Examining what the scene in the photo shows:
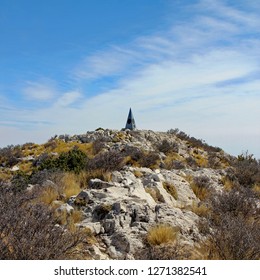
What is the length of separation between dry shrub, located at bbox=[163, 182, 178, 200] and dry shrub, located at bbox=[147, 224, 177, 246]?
3.47 metres

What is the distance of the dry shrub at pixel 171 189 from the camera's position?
9859mm

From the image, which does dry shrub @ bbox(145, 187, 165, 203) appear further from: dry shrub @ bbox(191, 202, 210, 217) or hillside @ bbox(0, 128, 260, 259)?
dry shrub @ bbox(191, 202, 210, 217)

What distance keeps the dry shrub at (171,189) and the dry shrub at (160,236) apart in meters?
3.47

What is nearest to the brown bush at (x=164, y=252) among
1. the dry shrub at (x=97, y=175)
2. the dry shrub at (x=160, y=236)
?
the dry shrub at (x=160, y=236)

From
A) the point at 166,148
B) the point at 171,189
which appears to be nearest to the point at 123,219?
the point at 171,189

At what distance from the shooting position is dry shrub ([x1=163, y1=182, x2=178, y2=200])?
9.86 m

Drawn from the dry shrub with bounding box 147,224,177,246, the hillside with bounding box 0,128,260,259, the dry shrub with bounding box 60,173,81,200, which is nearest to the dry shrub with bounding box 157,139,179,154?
the hillside with bounding box 0,128,260,259

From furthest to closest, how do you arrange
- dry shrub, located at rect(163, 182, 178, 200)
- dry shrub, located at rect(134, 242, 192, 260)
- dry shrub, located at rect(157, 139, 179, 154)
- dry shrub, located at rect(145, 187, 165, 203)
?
dry shrub, located at rect(157, 139, 179, 154) → dry shrub, located at rect(163, 182, 178, 200) → dry shrub, located at rect(145, 187, 165, 203) → dry shrub, located at rect(134, 242, 192, 260)

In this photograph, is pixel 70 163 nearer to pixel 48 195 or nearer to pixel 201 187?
pixel 48 195

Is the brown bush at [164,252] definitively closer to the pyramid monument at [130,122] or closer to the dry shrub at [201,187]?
the dry shrub at [201,187]

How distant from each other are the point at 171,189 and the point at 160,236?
3.93 meters

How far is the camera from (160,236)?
621 centimetres
